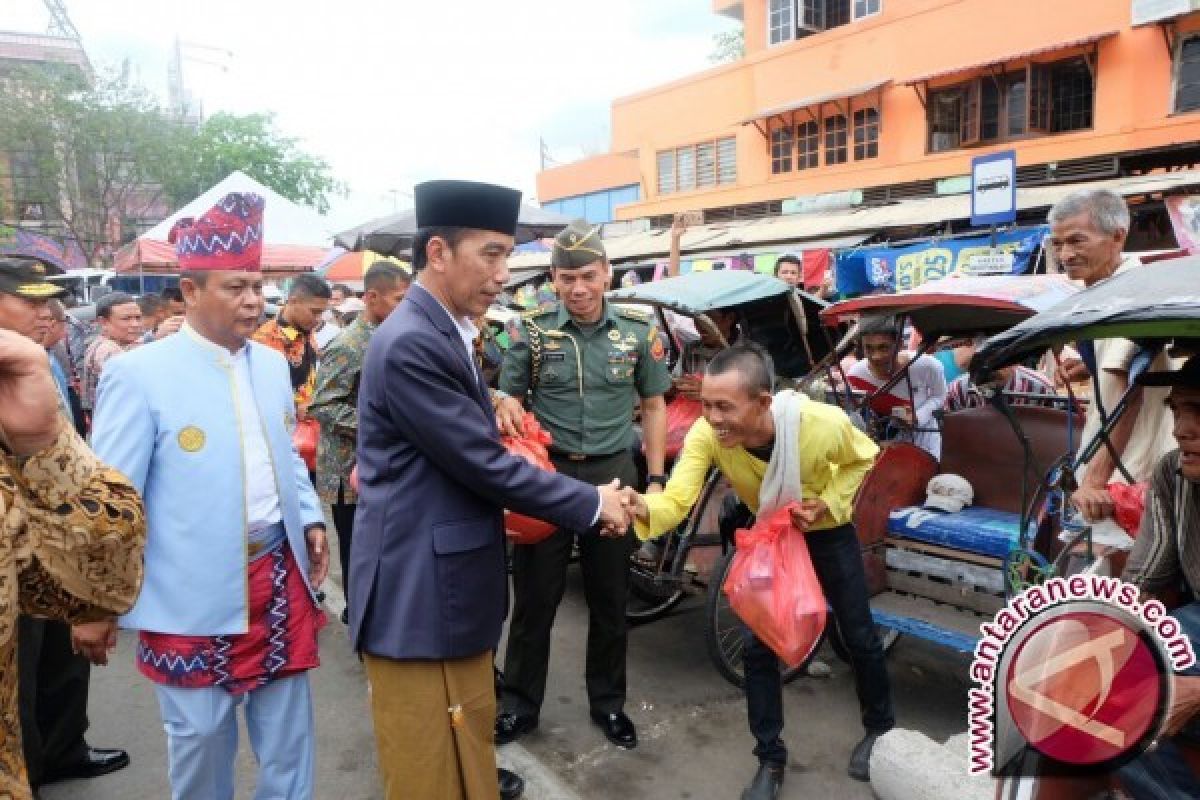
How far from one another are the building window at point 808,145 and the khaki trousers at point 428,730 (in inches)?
734

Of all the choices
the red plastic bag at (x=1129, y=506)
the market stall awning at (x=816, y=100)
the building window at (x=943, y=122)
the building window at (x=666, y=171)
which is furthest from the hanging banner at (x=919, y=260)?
the building window at (x=666, y=171)

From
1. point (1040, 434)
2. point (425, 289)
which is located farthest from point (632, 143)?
point (425, 289)

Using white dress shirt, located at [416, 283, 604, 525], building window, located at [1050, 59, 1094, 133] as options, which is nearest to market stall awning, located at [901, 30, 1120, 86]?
building window, located at [1050, 59, 1094, 133]

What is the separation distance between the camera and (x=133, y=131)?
1109 inches

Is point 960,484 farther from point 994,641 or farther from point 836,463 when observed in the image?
point 994,641

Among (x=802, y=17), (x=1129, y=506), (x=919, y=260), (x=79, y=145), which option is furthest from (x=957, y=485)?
(x=79, y=145)

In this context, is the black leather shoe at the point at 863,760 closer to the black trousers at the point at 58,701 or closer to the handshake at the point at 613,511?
the handshake at the point at 613,511

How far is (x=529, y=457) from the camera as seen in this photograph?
293 centimetres

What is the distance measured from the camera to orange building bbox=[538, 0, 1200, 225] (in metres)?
13.0

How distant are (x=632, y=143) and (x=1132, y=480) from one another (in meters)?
22.1

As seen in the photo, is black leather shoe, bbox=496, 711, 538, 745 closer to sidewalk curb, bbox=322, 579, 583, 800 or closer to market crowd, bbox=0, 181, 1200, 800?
sidewalk curb, bbox=322, 579, 583, 800

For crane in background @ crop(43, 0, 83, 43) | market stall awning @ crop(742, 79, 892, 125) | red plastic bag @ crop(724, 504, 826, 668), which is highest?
crane in background @ crop(43, 0, 83, 43)

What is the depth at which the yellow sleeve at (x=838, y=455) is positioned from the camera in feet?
10.3

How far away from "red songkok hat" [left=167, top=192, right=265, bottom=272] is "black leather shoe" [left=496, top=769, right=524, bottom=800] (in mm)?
2235
